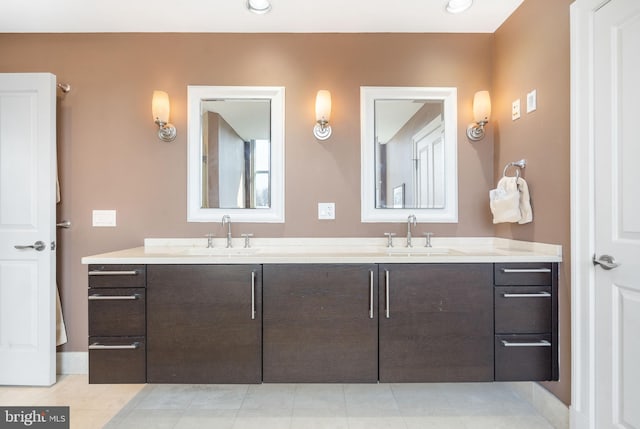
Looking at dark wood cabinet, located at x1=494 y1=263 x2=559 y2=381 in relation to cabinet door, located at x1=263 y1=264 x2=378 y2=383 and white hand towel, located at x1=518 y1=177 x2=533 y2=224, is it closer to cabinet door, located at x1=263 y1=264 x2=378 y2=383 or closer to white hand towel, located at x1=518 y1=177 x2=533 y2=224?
white hand towel, located at x1=518 y1=177 x2=533 y2=224

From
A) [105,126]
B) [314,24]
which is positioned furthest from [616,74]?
[105,126]

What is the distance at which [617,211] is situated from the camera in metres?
1.54

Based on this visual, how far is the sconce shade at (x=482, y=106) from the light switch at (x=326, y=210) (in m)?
1.14

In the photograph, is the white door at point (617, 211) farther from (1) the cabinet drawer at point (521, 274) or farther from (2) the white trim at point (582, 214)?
(1) the cabinet drawer at point (521, 274)

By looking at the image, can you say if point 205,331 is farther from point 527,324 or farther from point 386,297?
point 527,324

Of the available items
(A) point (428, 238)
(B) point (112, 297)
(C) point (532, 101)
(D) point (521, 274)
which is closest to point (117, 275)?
(B) point (112, 297)

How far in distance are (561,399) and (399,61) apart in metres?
2.23

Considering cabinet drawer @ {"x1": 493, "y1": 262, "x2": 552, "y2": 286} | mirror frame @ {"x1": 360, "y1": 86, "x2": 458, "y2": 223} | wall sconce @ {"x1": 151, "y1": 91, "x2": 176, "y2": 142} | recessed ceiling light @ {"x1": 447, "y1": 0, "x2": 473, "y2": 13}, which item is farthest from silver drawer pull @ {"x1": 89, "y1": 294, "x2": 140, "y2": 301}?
recessed ceiling light @ {"x1": 447, "y1": 0, "x2": 473, "y2": 13}

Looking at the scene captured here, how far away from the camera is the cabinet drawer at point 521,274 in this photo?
1860 mm

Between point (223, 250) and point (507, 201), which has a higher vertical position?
point (507, 201)

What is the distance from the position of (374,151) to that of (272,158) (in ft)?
2.32

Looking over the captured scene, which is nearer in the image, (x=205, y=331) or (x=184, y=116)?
(x=205, y=331)

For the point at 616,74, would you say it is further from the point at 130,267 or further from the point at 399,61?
the point at 130,267

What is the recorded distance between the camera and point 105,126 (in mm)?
2467
